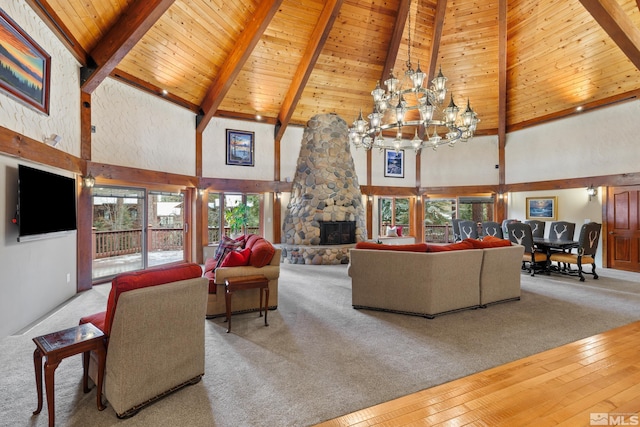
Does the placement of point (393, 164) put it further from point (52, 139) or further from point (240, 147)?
point (52, 139)

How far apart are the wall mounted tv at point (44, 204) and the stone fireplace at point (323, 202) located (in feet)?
16.1

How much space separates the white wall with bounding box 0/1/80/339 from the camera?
11.4 feet

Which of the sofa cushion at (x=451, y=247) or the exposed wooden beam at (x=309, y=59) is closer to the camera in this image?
the sofa cushion at (x=451, y=247)

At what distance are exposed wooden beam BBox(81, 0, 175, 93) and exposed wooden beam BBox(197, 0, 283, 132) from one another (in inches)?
79.2

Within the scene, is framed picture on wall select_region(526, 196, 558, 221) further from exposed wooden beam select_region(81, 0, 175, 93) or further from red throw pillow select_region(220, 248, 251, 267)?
exposed wooden beam select_region(81, 0, 175, 93)

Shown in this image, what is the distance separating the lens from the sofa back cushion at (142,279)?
206cm

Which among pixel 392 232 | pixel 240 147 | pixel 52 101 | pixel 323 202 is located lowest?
pixel 392 232

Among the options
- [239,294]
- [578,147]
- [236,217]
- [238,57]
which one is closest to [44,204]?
[239,294]

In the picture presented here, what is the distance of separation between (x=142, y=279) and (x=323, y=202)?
663cm

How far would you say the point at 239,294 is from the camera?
417cm

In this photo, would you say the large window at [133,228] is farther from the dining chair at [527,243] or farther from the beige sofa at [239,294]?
the dining chair at [527,243]

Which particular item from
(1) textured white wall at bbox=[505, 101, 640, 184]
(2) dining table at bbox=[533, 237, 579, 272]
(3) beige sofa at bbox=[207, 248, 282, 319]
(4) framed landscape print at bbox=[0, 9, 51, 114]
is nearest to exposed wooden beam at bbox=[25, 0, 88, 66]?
(4) framed landscape print at bbox=[0, 9, 51, 114]

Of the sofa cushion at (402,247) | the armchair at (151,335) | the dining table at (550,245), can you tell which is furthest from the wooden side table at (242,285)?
the dining table at (550,245)

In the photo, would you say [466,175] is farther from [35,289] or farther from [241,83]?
[35,289]
